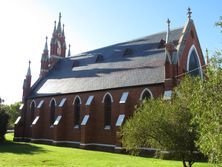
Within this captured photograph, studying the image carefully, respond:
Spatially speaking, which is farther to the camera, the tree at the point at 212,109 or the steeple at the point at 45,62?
the steeple at the point at 45,62

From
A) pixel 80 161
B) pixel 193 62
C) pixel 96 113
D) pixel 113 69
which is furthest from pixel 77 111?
pixel 80 161

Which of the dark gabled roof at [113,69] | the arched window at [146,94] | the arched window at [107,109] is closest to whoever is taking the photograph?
the arched window at [146,94]

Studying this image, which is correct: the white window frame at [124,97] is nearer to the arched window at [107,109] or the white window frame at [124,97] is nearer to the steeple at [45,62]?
the arched window at [107,109]

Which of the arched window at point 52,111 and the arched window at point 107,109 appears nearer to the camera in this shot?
the arched window at point 107,109

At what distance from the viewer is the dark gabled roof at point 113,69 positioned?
30.8m

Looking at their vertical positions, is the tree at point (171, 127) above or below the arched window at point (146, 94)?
below

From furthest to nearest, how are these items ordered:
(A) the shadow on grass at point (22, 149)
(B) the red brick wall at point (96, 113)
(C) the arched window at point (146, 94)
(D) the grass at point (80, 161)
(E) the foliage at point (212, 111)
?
(B) the red brick wall at point (96, 113) → (C) the arched window at point (146, 94) → (A) the shadow on grass at point (22, 149) → (D) the grass at point (80, 161) → (E) the foliage at point (212, 111)

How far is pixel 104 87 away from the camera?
109 feet

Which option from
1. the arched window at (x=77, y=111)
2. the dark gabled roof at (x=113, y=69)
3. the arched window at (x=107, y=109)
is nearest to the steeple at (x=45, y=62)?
the dark gabled roof at (x=113, y=69)

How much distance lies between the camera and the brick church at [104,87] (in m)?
29.0

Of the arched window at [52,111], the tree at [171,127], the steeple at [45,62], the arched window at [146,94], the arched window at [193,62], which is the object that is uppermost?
the steeple at [45,62]

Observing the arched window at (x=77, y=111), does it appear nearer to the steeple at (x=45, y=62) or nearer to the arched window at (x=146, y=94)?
the arched window at (x=146, y=94)

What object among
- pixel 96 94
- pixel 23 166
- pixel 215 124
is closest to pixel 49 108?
pixel 96 94

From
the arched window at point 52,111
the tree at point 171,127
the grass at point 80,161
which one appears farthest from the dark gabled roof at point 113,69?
the tree at point 171,127
